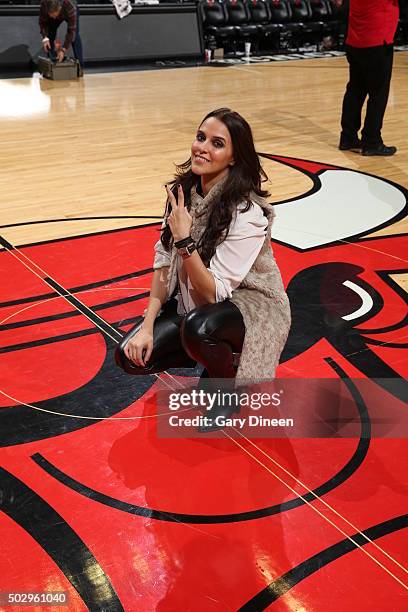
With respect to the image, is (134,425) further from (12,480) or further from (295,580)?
(295,580)

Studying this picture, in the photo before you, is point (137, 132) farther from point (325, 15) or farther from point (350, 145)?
point (325, 15)

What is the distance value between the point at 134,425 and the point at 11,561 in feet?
2.45

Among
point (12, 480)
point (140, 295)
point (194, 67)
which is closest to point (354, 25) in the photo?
point (140, 295)

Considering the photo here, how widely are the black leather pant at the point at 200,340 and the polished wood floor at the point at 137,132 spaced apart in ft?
6.73

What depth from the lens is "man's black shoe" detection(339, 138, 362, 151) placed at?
22.8ft

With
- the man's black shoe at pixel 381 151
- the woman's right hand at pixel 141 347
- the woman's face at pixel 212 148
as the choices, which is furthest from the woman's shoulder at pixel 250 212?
the man's black shoe at pixel 381 151

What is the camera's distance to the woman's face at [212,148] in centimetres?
269

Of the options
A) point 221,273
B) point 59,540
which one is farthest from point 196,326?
point 59,540

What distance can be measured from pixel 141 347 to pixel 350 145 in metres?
A: 4.73

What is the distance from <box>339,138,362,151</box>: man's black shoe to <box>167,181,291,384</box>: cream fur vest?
14.4ft

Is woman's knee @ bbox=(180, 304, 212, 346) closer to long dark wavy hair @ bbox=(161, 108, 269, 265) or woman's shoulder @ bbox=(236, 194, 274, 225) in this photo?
long dark wavy hair @ bbox=(161, 108, 269, 265)

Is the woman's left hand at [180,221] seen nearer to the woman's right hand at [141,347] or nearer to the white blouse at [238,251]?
the white blouse at [238,251]

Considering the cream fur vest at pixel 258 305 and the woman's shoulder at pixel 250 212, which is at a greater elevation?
the woman's shoulder at pixel 250 212

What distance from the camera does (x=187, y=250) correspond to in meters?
2.55
